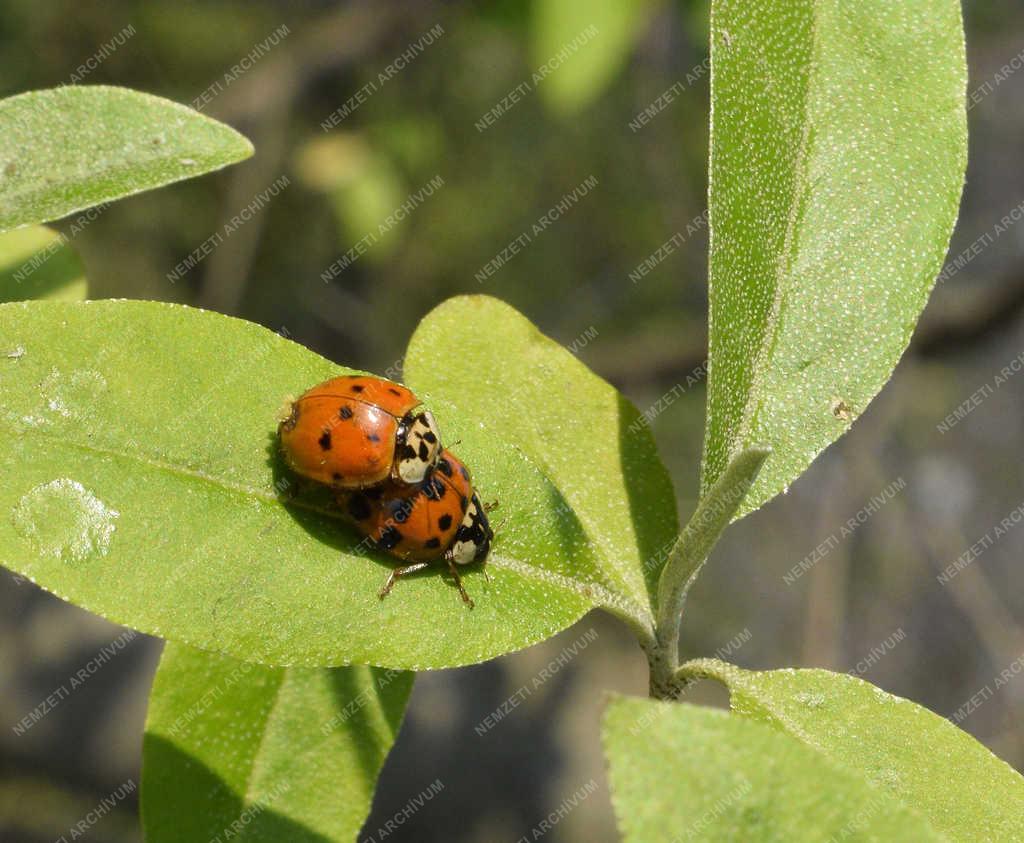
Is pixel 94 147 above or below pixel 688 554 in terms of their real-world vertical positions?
above

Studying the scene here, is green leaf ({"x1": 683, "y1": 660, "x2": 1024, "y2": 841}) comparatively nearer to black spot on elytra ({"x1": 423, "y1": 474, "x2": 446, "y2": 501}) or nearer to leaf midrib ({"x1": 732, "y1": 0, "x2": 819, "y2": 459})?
leaf midrib ({"x1": 732, "y1": 0, "x2": 819, "y2": 459})

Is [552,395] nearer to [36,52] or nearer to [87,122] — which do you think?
[87,122]

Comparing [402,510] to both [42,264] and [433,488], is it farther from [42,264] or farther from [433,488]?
[42,264]

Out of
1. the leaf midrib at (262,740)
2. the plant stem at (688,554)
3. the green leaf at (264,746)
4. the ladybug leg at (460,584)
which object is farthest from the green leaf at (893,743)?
the leaf midrib at (262,740)

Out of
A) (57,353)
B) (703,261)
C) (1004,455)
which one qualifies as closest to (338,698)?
(57,353)

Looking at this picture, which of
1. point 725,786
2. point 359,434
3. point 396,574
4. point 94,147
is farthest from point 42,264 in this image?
point 725,786

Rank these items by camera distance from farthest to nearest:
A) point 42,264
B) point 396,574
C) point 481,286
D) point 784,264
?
point 481,286 → point 42,264 → point 784,264 → point 396,574

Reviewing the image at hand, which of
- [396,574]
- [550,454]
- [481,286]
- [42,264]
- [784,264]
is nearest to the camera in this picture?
[396,574]
